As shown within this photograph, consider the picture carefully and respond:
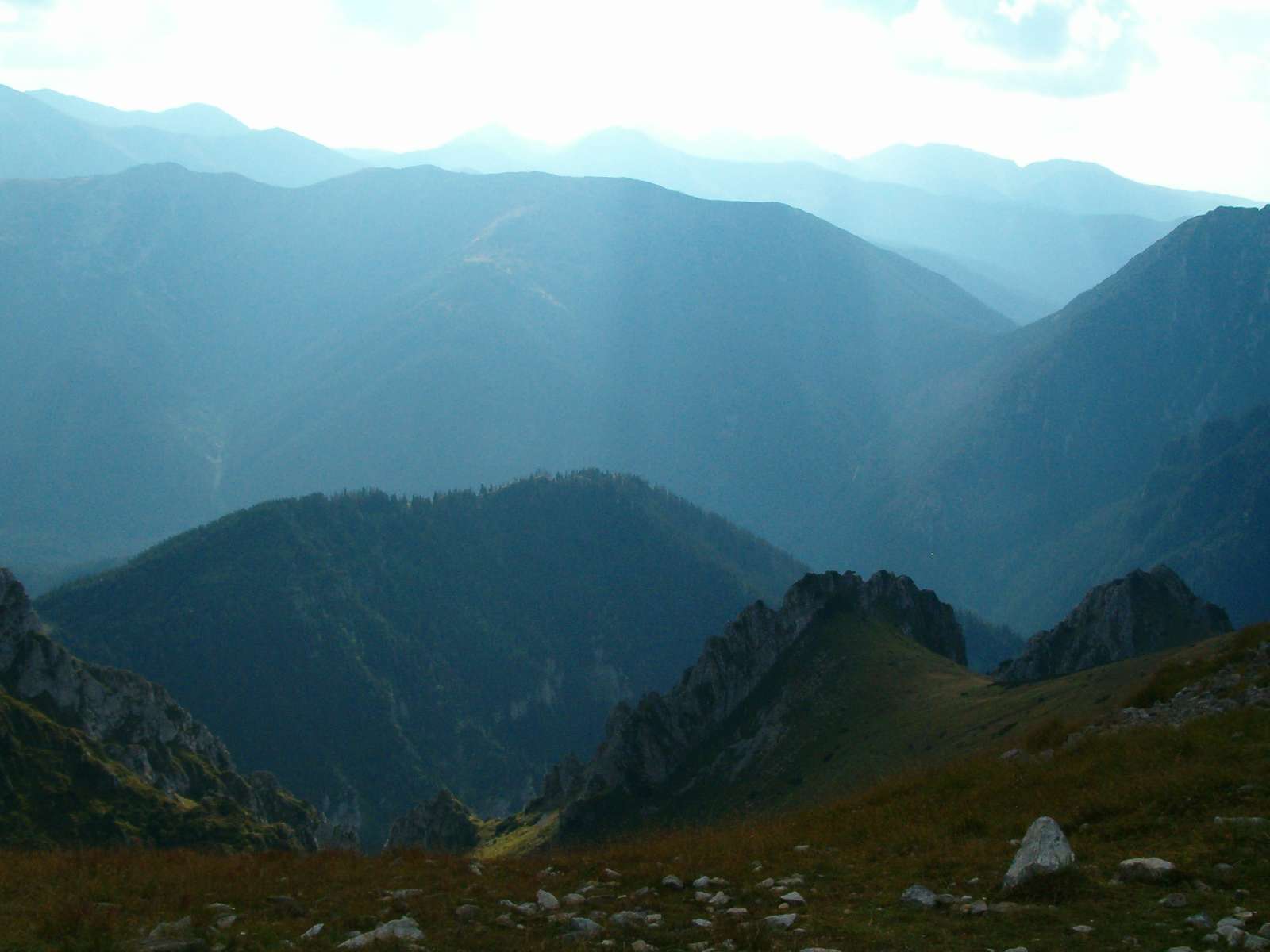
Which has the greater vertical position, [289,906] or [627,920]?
[289,906]

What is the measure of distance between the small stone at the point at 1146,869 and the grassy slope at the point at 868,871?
0.87 ft

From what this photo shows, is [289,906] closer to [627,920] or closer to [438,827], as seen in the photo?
[627,920]

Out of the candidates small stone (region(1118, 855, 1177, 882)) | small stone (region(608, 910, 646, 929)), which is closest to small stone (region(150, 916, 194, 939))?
small stone (region(608, 910, 646, 929))

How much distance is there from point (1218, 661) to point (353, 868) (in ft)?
73.8

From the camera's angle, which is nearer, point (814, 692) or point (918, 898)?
point (918, 898)

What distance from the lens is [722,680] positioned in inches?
4476

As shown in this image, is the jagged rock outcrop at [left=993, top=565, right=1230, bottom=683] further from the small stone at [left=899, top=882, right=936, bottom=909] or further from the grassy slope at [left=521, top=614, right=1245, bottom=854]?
the small stone at [left=899, top=882, right=936, bottom=909]

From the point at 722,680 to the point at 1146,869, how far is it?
96675mm

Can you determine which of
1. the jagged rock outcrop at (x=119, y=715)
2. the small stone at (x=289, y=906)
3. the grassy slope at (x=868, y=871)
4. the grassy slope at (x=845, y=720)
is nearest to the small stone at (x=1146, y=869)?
the grassy slope at (x=868, y=871)

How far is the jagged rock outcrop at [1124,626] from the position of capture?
10225cm

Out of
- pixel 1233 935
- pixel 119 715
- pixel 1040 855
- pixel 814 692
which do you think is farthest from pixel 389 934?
pixel 119 715

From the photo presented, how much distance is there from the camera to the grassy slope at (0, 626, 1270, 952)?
1714cm

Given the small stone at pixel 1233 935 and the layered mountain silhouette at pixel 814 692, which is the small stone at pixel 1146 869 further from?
the layered mountain silhouette at pixel 814 692

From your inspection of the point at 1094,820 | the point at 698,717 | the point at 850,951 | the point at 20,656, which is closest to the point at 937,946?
the point at 850,951
